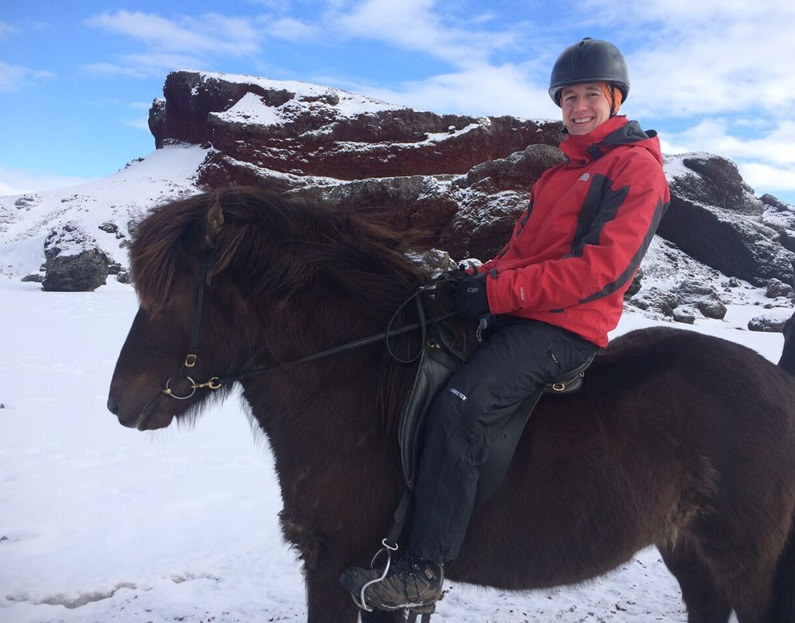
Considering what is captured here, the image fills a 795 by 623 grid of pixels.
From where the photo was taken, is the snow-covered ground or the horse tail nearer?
the horse tail

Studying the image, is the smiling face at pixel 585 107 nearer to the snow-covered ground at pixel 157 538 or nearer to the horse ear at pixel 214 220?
the horse ear at pixel 214 220

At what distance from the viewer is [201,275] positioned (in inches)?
74.2

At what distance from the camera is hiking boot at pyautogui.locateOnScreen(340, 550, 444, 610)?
176 cm

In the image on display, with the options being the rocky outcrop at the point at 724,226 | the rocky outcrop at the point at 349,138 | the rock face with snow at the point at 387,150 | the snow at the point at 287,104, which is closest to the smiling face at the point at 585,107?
the rock face with snow at the point at 387,150

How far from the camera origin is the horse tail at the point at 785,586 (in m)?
2.02

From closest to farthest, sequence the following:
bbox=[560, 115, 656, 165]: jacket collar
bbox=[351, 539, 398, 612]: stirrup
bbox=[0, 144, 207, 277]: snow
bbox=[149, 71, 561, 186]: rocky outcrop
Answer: bbox=[351, 539, 398, 612]: stirrup < bbox=[560, 115, 656, 165]: jacket collar < bbox=[0, 144, 207, 277]: snow < bbox=[149, 71, 561, 186]: rocky outcrop

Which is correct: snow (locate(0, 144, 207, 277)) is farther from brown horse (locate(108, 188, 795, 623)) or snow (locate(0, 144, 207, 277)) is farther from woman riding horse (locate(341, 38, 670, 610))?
woman riding horse (locate(341, 38, 670, 610))

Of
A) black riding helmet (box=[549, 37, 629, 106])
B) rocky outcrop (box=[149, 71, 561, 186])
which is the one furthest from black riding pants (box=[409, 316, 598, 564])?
rocky outcrop (box=[149, 71, 561, 186])

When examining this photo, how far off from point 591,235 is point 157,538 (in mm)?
3415

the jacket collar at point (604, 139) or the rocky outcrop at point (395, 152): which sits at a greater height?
the rocky outcrop at point (395, 152)

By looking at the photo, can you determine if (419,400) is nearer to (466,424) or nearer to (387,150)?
(466,424)

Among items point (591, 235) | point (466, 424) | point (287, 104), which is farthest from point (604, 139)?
point (287, 104)

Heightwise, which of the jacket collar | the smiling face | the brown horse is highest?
the smiling face

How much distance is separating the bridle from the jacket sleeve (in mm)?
276
